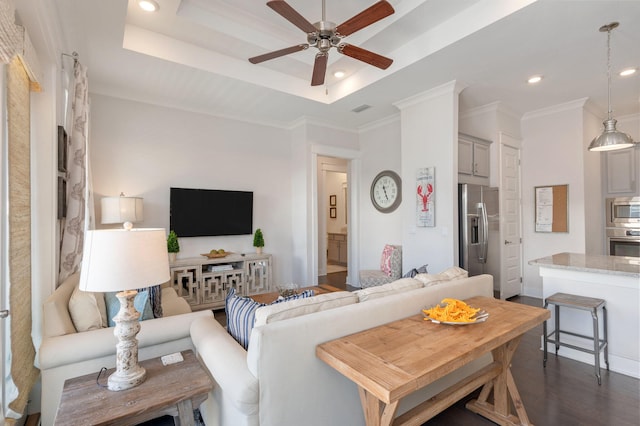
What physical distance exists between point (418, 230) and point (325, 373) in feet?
9.83

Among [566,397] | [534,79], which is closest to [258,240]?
[566,397]

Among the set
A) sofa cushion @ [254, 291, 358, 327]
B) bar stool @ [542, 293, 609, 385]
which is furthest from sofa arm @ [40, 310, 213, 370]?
bar stool @ [542, 293, 609, 385]

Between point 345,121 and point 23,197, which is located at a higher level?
point 345,121

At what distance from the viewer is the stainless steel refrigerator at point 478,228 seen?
4070 mm

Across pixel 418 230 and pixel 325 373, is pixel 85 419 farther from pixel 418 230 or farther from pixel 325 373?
pixel 418 230

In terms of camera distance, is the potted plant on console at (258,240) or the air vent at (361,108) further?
the potted plant on console at (258,240)

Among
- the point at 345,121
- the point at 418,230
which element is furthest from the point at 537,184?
the point at 345,121

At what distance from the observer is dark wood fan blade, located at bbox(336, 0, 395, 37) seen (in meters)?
1.99

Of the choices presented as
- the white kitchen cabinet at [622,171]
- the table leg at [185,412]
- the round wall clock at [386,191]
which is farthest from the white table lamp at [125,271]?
the white kitchen cabinet at [622,171]

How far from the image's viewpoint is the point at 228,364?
152cm

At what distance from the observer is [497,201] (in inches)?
180

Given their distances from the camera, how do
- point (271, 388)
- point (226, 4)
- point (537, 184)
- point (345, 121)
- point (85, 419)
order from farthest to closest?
point (345, 121)
point (537, 184)
point (226, 4)
point (271, 388)
point (85, 419)

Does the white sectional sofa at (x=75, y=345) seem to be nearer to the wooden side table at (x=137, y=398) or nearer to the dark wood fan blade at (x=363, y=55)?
the wooden side table at (x=137, y=398)

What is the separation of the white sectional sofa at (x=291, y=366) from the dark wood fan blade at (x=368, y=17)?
5.93 feet
